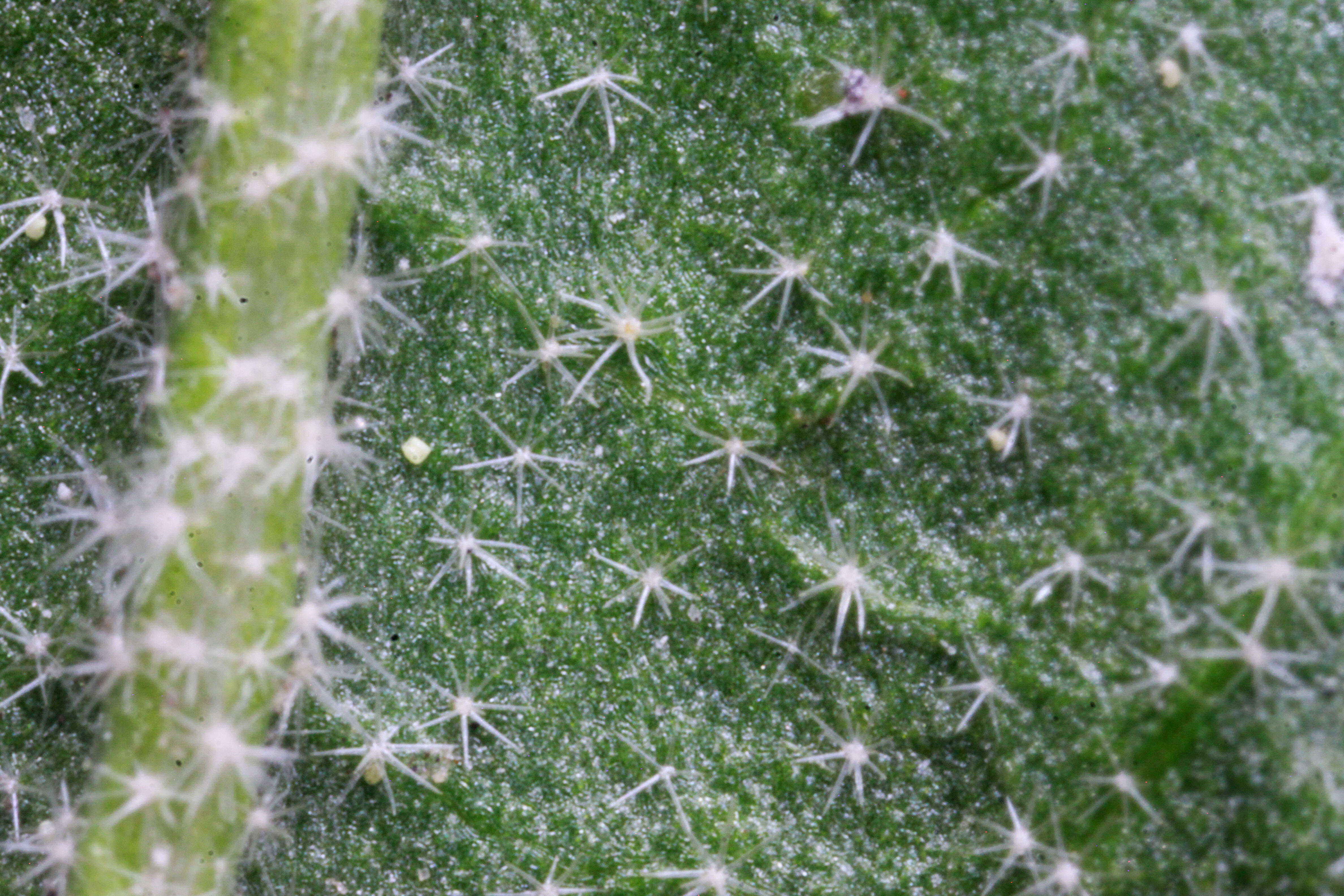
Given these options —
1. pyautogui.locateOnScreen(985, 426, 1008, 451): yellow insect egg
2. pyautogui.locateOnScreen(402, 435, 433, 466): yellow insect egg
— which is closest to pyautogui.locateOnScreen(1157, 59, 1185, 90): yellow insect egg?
pyautogui.locateOnScreen(985, 426, 1008, 451): yellow insect egg

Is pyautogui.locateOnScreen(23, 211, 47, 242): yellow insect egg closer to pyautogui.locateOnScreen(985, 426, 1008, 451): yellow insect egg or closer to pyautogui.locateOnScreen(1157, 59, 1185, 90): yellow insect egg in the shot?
pyautogui.locateOnScreen(985, 426, 1008, 451): yellow insect egg

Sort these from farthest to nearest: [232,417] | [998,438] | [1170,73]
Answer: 1. [232,417]
2. [998,438]
3. [1170,73]

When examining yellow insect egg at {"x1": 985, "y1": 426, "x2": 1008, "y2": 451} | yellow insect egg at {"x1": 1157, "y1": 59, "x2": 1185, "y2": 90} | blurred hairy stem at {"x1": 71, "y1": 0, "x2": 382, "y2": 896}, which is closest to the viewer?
yellow insect egg at {"x1": 1157, "y1": 59, "x2": 1185, "y2": 90}

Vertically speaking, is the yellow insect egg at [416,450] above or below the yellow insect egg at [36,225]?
below

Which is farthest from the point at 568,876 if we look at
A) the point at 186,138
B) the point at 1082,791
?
the point at 186,138

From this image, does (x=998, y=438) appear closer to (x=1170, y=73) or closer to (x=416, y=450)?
(x=1170, y=73)

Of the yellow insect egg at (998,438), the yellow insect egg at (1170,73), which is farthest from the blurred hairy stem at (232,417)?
the yellow insect egg at (1170,73)

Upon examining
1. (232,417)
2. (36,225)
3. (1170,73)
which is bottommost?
(232,417)

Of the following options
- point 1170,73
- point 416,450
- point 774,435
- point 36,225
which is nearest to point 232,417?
point 416,450

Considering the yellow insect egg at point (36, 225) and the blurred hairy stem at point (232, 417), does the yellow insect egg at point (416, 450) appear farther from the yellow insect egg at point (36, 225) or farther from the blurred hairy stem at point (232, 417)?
the yellow insect egg at point (36, 225)

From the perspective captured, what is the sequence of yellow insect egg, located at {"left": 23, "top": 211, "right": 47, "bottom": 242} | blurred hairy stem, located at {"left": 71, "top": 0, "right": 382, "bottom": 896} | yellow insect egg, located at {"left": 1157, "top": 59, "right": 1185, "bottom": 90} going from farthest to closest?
yellow insect egg, located at {"left": 23, "top": 211, "right": 47, "bottom": 242}
blurred hairy stem, located at {"left": 71, "top": 0, "right": 382, "bottom": 896}
yellow insect egg, located at {"left": 1157, "top": 59, "right": 1185, "bottom": 90}

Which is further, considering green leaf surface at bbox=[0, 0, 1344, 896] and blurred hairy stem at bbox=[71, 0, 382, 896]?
blurred hairy stem at bbox=[71, 0, 382, 896]
